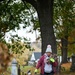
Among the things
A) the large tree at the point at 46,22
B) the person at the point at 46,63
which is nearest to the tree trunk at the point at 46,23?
the large tree at the point at 46,22

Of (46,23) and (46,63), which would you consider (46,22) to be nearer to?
(46,23)

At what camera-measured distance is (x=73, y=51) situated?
45.3 meters

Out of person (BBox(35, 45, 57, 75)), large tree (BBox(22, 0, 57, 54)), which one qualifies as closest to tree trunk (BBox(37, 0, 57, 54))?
large tree (BBox(22, 0, 57, 54))

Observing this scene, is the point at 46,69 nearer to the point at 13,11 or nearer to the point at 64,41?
the point at 13,11

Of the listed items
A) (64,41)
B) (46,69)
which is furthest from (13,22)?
(64,41)

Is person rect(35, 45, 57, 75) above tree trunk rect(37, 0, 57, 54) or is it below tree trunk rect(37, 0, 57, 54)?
below

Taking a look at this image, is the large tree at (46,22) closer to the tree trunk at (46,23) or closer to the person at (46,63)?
the tree trunk at (46,23)

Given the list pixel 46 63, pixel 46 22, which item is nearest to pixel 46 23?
pixel 46 22

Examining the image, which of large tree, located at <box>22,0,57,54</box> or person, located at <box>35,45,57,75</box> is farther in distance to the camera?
large tree, located at <box>22,0,57,54</box>

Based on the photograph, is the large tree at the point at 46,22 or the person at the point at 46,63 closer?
the person at the point at 46,63

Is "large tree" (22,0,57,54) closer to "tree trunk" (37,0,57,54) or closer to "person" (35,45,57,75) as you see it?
"tree trunk" (37,0,57,54)

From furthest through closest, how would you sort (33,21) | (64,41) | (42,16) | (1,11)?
1. (64,41)
2. (33,21)
3. (1,11)
4. (42,16)

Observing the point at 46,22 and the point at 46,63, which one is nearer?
the point at 46,63

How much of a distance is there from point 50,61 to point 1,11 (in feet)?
44.6
